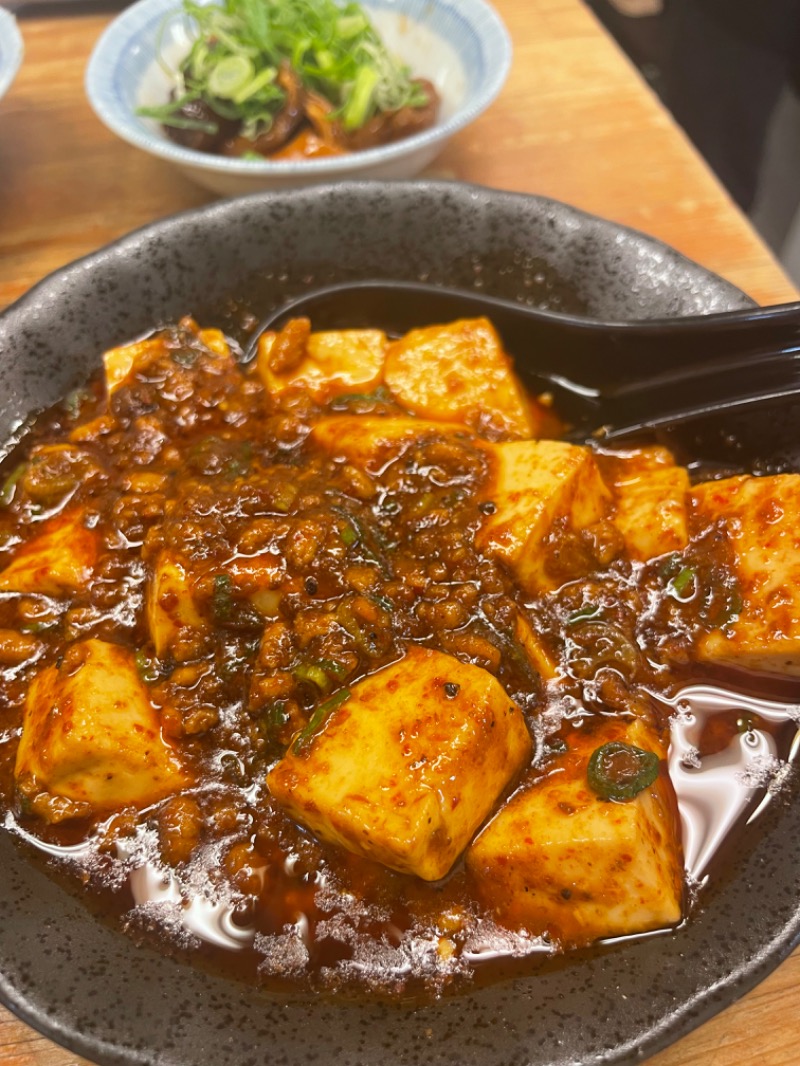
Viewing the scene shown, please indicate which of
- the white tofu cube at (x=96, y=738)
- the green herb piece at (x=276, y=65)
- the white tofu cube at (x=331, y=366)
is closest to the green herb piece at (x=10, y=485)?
the white tofu cube at (x=96, y=738)

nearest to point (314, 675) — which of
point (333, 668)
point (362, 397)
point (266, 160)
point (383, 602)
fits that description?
point (333, 668)

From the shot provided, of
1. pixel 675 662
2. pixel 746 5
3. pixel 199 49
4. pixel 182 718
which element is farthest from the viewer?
pixel 746 5

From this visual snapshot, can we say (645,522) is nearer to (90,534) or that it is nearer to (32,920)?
(90,534)

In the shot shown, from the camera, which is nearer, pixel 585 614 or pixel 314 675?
pixel 314 675

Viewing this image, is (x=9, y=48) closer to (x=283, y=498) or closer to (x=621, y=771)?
(x=283, y=498)

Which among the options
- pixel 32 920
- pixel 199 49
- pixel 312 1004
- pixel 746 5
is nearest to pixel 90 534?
pixel 32 920

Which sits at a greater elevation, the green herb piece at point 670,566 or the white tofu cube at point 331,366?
the white tofu cube at point 331,366

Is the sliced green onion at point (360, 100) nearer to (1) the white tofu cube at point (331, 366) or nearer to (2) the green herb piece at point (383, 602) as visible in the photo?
(1) the white tofu cube at point (331, 366)
